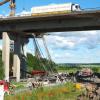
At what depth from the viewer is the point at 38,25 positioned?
6994cm

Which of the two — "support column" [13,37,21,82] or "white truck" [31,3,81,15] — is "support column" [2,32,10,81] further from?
"white truck" [31,3,81,15]

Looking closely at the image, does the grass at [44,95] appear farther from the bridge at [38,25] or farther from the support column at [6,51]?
the support column at [6,51]

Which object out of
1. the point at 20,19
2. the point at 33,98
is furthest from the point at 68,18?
the point at 33,98

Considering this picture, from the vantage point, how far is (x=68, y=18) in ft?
213

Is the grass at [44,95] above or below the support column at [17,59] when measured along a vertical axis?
below

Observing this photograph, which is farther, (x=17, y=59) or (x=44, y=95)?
(x=17, y=59)

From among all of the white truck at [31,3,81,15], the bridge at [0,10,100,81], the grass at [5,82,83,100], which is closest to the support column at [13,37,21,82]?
the bridge at [0,10,100,81]

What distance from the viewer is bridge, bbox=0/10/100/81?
62.6 meters

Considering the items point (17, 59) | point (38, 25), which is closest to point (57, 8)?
point (38, 25)

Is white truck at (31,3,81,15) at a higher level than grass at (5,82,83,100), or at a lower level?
higher

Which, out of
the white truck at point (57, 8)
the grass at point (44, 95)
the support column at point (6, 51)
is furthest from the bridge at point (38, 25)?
the grass at point (44, 95)

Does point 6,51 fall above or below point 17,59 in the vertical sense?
above

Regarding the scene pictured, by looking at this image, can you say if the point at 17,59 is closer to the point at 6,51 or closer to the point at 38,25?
the point at 6,51

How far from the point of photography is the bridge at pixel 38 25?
62.6 m
